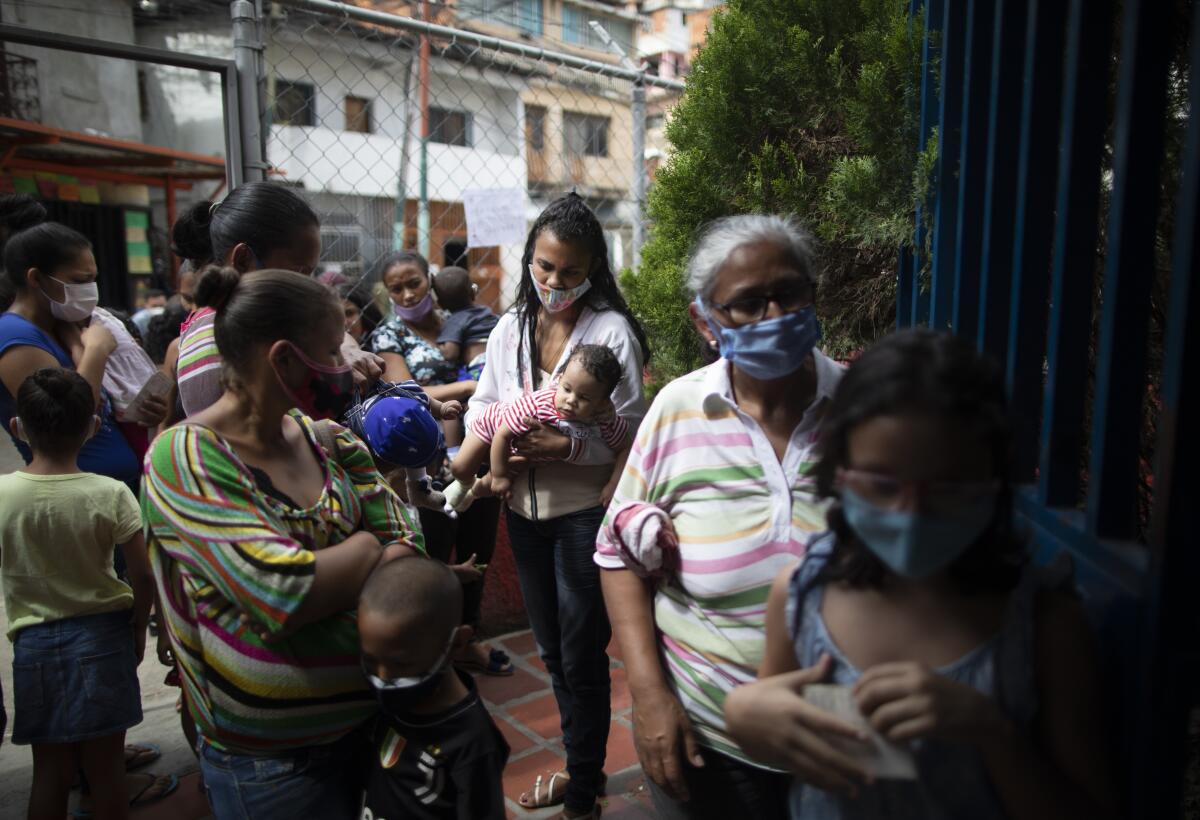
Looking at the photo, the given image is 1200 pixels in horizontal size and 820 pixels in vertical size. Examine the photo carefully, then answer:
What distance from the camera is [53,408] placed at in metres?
2.83

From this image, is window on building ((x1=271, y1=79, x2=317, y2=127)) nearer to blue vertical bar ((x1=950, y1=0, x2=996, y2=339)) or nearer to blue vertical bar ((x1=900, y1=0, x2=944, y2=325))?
blue vertical bar ((x1=900, y1=0, x2=944, y2=325))

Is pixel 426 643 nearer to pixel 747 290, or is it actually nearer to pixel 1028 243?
pixel 747 290

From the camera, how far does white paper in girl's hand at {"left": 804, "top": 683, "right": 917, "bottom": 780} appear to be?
116 cm

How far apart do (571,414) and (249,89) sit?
2.16 m

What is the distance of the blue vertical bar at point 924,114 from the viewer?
230 centimetres

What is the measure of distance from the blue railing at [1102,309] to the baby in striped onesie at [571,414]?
115cm

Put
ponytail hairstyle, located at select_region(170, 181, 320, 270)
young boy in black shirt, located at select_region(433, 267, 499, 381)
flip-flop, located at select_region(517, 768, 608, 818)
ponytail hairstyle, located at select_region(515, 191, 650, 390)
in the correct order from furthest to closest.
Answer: young boy in black shirt, located at select_region(433, 267, 499, 381)
flip-flop, located at select_region(517, 768, 608, 818)
ponytail hairstyle, located at select_region(515, 191, 650, 390)
ponytail hairstyle, located at select_region(170, 181, 320, 270)

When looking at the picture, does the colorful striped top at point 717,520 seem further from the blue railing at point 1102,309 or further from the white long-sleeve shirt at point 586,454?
the white long-sleeve shirt at point 586,454

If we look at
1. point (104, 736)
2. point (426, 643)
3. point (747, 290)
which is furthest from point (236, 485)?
point (104, 736)

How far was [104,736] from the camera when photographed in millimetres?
2865

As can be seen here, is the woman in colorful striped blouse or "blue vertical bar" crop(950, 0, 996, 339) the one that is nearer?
the woman in colorful striped blouse

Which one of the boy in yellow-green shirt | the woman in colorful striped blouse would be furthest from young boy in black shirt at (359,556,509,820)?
the boy in yellow-green shirt

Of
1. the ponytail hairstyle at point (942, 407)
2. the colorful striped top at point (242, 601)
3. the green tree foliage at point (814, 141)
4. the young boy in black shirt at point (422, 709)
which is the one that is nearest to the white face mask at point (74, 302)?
the colorful striped top at point (242, 601)

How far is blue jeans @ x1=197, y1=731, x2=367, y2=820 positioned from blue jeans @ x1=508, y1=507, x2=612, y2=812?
1084 millimetres
